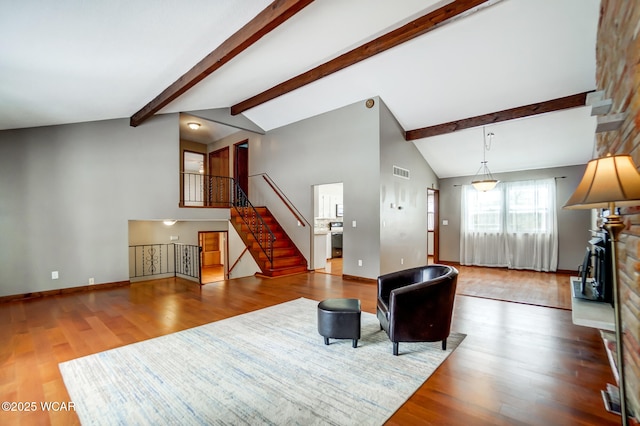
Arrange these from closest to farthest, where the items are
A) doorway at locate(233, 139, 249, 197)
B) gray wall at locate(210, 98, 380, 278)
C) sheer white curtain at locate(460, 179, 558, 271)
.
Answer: gray wall at locate(210, 98, 380, 278), sheer white curtain at locate(460, 179, 558, 271), doorway at locate(233, 139, 249, 197)

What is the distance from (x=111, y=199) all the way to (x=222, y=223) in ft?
11.4

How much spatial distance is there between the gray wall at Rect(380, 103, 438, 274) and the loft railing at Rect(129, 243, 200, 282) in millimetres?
4433

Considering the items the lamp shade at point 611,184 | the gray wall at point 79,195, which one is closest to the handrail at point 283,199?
the gray wall at point 79,195

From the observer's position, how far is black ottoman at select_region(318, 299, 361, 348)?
118 inches

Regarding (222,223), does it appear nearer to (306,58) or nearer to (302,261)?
(302,261)

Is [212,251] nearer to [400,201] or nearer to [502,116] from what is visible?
[400,201]

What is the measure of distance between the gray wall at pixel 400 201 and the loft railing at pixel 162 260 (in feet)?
14.5

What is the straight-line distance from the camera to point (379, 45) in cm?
443

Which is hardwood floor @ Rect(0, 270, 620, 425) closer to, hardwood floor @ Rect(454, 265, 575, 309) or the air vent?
hardwood floor @ Rect(454, 265, 575, 309)

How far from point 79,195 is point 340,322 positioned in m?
5.36

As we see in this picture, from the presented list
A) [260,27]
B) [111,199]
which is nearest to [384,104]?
[260,27]

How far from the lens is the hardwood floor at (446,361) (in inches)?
80.7

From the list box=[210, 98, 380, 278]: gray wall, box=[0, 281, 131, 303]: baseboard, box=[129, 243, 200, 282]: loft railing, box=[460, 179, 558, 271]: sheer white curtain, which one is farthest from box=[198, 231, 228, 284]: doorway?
box=[460, 179, 558, 271]: sheer white curtain

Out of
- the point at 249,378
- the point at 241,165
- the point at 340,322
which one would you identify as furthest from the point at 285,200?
the point at 249,378
